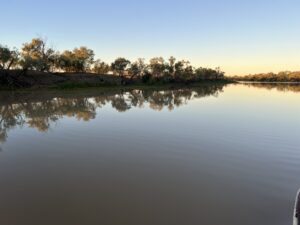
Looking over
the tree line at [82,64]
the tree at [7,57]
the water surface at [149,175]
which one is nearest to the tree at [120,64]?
the tree line at [82,64]

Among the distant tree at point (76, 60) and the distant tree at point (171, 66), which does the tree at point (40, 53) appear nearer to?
the distant tree at point (76, 60)

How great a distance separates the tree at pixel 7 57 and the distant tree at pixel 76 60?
677 inches

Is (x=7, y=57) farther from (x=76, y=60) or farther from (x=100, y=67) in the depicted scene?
(x=100, y=67)

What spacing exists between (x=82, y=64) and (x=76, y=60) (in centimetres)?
299

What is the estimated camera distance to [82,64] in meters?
73.1

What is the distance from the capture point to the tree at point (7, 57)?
46375 mm

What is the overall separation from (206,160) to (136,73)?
68961 mm

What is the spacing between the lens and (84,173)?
7.86m

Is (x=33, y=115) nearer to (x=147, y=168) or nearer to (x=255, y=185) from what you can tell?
(x=147, y=168)

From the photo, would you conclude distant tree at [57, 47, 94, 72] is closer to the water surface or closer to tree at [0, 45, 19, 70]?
tree at [0, 45, 19, 70]

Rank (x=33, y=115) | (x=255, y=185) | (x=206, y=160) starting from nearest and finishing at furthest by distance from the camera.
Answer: (x=255, y=185)
(x=206, y=160)
(x=33, y=115)

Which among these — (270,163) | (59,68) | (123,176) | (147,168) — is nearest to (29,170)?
(123,176)

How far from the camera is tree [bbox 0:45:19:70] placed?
152 ft

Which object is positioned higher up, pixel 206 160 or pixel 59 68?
pixel 59 68
